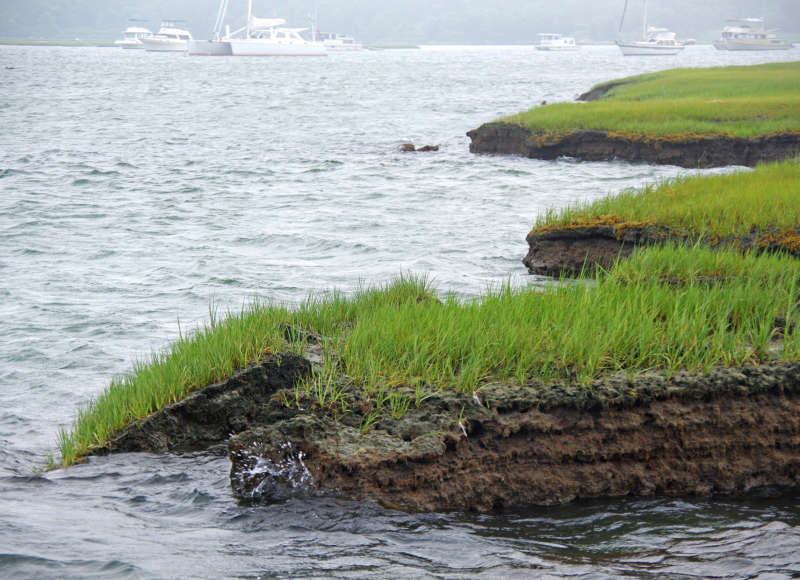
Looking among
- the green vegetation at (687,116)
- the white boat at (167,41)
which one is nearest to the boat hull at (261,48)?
the white boat at (167,41)

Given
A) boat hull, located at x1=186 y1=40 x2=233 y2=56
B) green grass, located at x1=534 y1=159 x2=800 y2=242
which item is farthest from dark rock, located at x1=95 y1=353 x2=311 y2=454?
boat hull, located at x1=186 y1=40 x2=233 y2=56

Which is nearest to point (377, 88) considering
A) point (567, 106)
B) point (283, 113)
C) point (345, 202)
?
point (283, 113)

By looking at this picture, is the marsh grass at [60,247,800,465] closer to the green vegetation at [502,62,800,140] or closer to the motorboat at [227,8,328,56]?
the green vegetation at [502,62,800,140]

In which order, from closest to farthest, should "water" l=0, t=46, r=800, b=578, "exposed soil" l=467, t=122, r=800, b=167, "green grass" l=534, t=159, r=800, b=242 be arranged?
"water" l=0, t=46, r=800, b=578
"green grass" l=534, t=159, r=800, b=242
"exposed soil" l=467, t=122, r=800, b=167

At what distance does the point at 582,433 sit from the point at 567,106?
27.0 metres

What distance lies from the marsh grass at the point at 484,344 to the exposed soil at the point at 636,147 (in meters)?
15.6

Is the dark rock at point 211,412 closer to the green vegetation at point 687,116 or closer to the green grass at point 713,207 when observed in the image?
the green grass at point 713,207

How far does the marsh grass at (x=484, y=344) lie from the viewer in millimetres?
6164

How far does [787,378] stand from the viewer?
6207mm

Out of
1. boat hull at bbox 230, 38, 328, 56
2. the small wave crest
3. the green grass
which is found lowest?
the small wave crest

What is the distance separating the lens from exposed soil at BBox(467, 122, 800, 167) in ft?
75.0

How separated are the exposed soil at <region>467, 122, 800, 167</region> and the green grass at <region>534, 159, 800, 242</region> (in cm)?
818

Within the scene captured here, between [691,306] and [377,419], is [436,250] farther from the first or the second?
[377,419]

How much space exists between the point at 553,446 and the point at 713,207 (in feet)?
23.5
